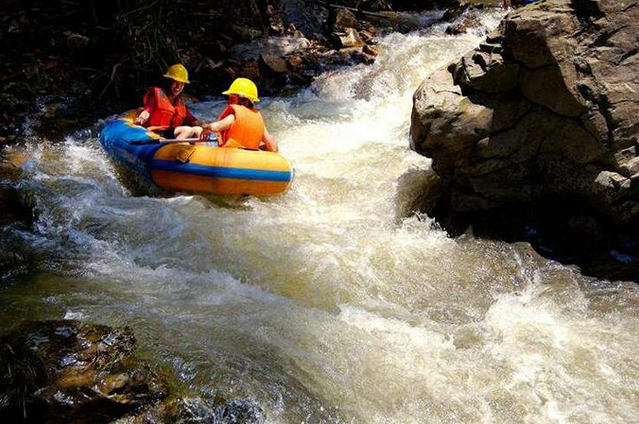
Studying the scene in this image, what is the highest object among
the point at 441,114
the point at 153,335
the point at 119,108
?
the point at 441,114

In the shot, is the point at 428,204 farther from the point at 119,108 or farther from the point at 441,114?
the point at 119,108

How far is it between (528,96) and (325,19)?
700 centimetres

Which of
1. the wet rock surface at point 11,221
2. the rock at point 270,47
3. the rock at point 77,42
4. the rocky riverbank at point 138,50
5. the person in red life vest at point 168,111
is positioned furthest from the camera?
the rock at point 270,47

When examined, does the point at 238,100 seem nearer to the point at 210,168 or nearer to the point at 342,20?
the point at 210,168

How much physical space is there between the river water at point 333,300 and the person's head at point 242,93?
0.94 metres

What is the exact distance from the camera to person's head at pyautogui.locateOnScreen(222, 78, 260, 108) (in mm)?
5910

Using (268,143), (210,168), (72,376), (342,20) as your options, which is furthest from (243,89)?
(342,20)

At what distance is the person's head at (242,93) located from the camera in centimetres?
591

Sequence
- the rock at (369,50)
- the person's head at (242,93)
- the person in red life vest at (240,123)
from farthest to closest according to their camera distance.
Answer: the rock at (369,50) < the person's head at (242,93) < the person in red life vest at (240,123)

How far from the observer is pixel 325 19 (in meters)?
11.0

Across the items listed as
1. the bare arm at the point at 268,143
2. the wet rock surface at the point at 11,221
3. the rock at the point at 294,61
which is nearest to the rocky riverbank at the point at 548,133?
the bare arm at the point at 268,143

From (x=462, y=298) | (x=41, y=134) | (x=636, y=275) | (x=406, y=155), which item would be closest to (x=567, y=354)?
(x=462, y=298)

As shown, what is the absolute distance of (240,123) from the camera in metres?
5.82

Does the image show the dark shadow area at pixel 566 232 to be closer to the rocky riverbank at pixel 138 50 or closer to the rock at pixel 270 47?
the rocky riverbank at pixel 138 50
